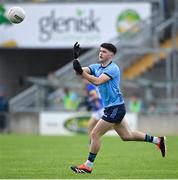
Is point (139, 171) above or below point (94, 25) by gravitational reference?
below

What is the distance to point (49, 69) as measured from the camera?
141 ft

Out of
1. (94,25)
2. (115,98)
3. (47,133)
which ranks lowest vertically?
(47,133)

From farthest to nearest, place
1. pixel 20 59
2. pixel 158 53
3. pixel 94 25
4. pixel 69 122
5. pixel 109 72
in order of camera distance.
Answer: pixel 20 59
pixel 94 25
pixel 158 53
pixel 69 122
pixel 109 72

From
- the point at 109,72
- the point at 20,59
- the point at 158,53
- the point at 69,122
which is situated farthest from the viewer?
the point at 20,59

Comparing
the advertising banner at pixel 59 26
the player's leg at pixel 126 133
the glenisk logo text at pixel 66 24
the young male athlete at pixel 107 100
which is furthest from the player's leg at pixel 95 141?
the glenisk logo text at pixel 66 24

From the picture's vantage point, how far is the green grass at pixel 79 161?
14.4 metres

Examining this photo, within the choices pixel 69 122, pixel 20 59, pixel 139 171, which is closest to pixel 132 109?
pixel 69 122

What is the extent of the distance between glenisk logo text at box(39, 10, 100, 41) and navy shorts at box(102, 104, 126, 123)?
24.0 m

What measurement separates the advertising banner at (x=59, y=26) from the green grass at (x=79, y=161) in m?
14.2

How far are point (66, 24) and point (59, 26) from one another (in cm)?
36

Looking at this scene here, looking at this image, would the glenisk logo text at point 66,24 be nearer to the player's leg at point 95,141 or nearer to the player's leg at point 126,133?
the player's leg at point 126,133

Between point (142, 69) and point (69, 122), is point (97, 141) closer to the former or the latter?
point (69, 122)

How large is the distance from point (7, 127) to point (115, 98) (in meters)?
20.1

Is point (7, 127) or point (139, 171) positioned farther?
point (7, 127)
